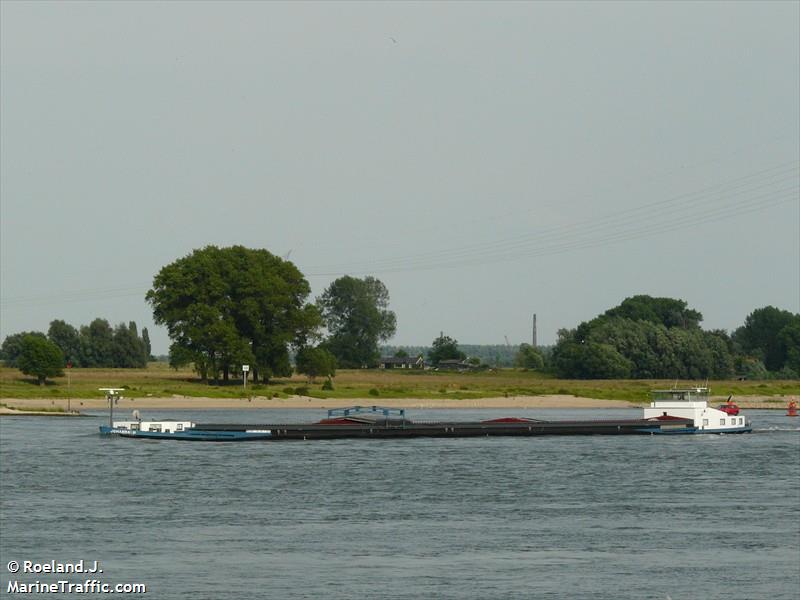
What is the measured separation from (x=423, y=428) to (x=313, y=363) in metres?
65.3

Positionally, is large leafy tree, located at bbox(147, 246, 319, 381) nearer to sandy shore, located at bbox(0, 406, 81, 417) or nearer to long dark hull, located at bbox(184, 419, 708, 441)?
sandy shore, located at bbox(0, 406, 81, 417)

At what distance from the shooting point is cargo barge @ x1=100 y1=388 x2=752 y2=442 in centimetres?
9456

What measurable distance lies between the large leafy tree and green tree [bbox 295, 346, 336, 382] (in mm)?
1858

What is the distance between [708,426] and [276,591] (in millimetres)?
73193

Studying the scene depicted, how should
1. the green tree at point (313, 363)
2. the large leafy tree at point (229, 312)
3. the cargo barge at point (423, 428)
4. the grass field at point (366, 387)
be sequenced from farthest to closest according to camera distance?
the green tree at point (313, 363)
the large leafy tree at point (229, 312)
the grass field at point (366, 387)
the cargo barge at point (423, 428)

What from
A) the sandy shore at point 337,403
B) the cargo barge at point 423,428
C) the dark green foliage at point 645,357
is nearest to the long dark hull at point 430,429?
the cargo barge at point 423,428

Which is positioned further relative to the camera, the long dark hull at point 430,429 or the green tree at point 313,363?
the green tree at point 313,363

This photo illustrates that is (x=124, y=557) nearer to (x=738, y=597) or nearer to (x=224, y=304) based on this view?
(x=738, y=597)

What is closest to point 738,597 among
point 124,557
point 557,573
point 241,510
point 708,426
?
point 557,573

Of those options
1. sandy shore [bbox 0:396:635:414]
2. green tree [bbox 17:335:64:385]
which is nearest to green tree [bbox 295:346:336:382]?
sandy shore [bbox 0:396:635:414]

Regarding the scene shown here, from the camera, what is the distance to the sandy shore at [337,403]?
128 metres

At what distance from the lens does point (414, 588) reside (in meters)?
40.2

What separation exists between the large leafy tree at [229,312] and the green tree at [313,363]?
6.10ft

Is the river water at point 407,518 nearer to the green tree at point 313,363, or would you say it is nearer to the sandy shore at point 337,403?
the sandy shore at point 337,403
